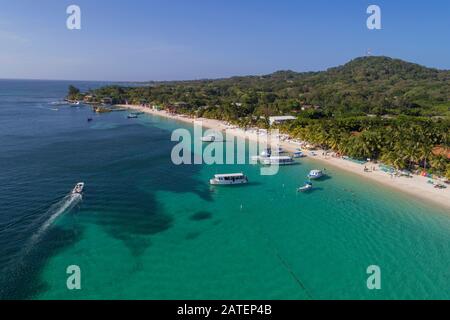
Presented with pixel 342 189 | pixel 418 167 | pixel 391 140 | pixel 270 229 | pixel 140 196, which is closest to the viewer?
pixel 270 229

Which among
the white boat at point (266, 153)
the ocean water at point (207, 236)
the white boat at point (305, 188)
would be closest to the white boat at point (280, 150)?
the white boat at point (266, 153)

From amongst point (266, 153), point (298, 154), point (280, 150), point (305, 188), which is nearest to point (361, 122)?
point (298, 154)

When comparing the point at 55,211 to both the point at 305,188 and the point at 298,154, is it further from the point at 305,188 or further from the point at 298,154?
the point at 298,154

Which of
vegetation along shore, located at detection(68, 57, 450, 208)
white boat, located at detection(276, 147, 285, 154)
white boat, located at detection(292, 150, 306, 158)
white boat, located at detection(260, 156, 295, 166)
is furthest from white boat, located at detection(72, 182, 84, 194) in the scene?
vegetation along shore, located at detection(68, 57, 450, 208)

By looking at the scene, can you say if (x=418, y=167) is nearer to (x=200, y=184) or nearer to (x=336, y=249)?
(x=336, y=249)

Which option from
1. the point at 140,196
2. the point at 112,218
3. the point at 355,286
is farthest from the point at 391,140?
the point at 112,218

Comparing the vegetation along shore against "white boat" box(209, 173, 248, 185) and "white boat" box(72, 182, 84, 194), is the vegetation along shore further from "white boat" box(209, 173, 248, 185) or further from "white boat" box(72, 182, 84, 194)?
"white boat" box(72, 182, 84, 194)

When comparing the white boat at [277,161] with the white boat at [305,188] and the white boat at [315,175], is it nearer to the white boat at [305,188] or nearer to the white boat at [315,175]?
the white boat at [315,175]
